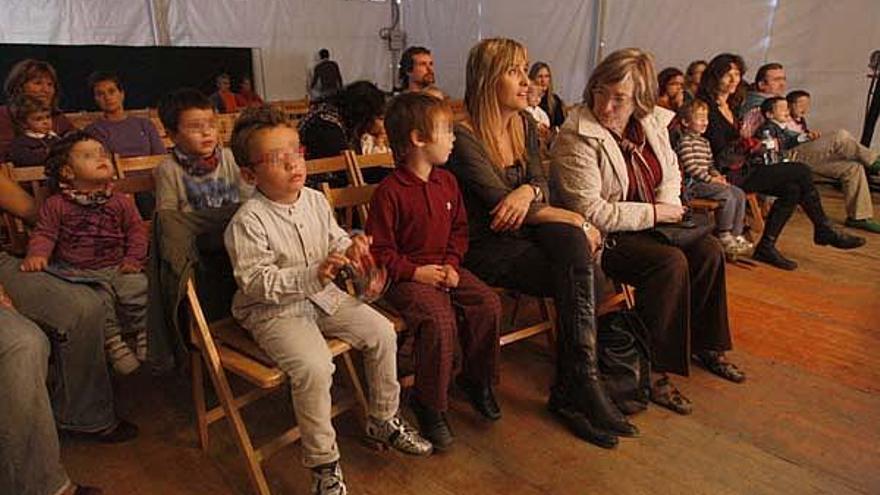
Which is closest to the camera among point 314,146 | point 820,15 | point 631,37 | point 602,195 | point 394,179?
point 394,179

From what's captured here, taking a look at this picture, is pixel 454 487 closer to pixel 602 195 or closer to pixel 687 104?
pixel 602 195

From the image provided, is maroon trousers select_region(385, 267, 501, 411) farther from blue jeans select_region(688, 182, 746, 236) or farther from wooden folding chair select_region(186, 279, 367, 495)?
blue jeans select_region(688, 182, 746, 236)

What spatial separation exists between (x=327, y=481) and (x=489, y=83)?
4.60 feet

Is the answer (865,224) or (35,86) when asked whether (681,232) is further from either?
(865,224)

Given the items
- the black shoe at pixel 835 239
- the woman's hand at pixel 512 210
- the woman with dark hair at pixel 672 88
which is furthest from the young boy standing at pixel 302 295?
the black shoe at pixel 835 239

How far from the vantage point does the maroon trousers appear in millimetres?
1817

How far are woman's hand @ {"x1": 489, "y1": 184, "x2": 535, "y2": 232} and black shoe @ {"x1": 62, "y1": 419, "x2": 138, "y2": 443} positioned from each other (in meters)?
1.41

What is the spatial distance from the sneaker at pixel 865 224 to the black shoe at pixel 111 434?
4.78 metres

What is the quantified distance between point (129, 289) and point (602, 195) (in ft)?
5.54

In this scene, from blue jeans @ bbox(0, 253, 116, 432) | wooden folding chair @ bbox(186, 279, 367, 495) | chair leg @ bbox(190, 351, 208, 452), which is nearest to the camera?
wooden folding chair @ bbox(186, 279, 367, 495)

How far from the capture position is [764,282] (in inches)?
134

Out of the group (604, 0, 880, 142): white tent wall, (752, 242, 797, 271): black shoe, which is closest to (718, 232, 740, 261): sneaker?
(752, 242, 797, 271): black shoe

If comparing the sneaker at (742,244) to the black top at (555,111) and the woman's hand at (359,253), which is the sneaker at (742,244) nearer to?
the black top at (555,111)

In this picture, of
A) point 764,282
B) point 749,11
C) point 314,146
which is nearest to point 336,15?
point 749,11
